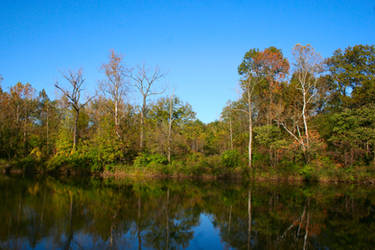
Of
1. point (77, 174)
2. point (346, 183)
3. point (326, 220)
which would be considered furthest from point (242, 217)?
point (77, 174)

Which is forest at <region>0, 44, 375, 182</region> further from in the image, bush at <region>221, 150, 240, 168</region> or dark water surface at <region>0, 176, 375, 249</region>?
dark water surface at <region>0, 176, 375, 249</region>

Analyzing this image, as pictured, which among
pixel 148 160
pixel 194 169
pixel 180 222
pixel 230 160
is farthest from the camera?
pixel 148 160

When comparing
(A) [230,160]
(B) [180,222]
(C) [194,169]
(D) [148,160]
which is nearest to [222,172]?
(A) [230,160]

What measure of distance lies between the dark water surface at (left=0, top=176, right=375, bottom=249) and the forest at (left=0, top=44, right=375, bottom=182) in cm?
1004

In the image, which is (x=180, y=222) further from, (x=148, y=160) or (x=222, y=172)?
(x=148, y=160)

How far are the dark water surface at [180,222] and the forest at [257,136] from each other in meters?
10.0

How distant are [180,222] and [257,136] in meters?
19.5

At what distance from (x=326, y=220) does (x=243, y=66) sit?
84.4 feet

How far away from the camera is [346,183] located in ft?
73.3

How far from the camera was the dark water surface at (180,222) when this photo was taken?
7.34 metres

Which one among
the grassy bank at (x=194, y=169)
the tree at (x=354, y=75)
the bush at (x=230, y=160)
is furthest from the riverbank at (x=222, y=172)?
the tree at (x=354, y=75)

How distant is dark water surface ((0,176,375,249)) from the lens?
734 centimetres

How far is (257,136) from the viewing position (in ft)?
90.3

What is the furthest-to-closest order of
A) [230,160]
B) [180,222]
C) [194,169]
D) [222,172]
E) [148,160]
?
[148,160], [230,160], [194,169], [222,172], [180,222]
